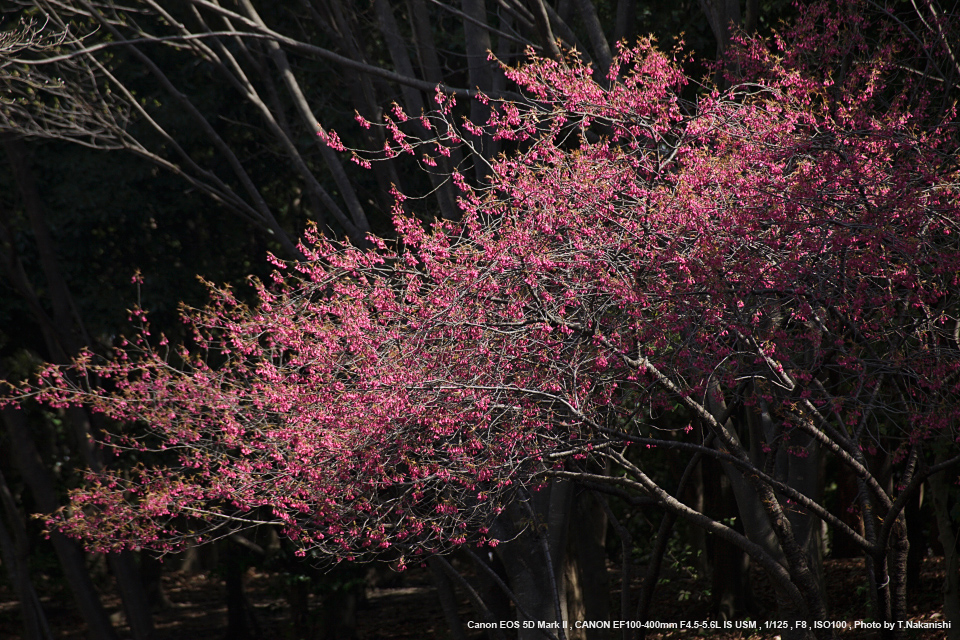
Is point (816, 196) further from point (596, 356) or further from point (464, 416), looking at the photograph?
point (464, 416)

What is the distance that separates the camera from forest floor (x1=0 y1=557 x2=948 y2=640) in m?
12.4

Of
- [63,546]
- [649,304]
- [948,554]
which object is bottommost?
[948,554]

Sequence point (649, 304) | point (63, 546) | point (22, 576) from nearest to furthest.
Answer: point (649, 304) → point (63, 546) → point (22, 576)

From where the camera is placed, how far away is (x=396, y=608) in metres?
17.7

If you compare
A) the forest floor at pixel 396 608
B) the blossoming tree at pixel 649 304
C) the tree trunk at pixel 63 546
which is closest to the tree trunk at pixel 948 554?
the forest floor at pixel 396 608

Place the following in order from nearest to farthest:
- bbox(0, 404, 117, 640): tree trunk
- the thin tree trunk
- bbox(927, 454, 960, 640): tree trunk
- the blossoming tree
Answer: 1. the blossoming tree
2. bbox(927, 454, 960, 640): tree trunk
3. bbox(0, 404, 117, 640): tree trunk
4. the thin tree trunk

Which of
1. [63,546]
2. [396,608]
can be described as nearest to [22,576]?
[63,546]

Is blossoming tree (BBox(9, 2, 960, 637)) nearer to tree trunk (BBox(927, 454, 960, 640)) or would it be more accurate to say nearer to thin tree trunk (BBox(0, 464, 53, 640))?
tree trunk (BBox(927, 454, 960, 640))

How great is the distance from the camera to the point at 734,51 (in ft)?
23.5

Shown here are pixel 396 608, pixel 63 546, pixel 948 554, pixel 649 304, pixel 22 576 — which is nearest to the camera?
pixel 649 304

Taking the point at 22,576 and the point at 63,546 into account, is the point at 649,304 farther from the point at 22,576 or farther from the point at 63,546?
the point at 22,576

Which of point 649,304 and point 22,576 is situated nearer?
point 649,304

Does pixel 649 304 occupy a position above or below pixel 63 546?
above

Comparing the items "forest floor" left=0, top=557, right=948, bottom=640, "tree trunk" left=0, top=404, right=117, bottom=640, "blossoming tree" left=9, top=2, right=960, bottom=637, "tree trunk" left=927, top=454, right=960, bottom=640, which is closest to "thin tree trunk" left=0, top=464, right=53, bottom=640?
"tree trunk" left=0, top=404, right=117, bottom=640
